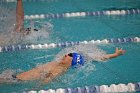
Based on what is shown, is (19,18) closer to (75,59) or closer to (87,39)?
(87,39)

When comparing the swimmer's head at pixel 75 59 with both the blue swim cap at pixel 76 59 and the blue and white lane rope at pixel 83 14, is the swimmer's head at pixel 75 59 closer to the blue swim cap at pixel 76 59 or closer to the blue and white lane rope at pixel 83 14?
the blue swim cap at pixel 76 59

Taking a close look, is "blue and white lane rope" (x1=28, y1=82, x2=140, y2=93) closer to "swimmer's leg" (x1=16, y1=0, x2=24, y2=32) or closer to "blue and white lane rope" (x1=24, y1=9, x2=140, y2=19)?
"swimmer's leg" (x1=16, y1=0, x2=24, y2=32)

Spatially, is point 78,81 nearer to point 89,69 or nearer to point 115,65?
point 89,69

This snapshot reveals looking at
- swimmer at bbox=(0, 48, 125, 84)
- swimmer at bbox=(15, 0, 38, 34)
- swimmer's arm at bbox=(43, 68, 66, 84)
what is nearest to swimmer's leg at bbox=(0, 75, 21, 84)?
swimmer at bbox=(0, 48, 125, 84)

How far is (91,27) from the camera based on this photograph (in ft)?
18.7

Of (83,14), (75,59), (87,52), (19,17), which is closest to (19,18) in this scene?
(19,17)

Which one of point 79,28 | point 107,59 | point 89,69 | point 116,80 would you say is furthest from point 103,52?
point 79,28

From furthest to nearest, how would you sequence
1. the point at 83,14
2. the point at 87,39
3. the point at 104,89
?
the point at 83,14
the point at 87,39
the point at 104,89

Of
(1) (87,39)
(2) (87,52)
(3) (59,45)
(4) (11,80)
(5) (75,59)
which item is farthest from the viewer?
(1) (87,39)

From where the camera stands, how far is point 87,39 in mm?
5062

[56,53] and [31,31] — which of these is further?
[31,31]

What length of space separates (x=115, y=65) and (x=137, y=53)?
0.54 metres

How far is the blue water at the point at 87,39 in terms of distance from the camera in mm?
3654

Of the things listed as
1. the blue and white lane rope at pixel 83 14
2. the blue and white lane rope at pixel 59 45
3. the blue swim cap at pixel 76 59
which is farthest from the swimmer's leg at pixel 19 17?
the blue and white lane rope at pixel 83 14
